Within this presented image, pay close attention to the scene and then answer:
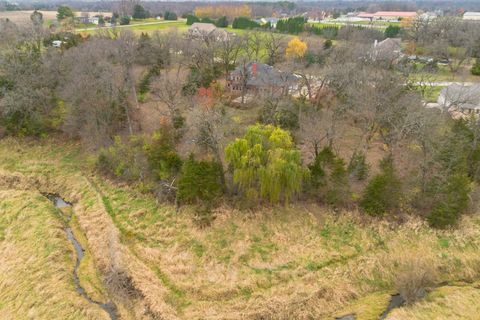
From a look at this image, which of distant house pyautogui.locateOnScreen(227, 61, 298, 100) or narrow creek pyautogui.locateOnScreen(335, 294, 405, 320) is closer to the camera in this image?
narrow creek pyautogui.locateOnScreen(335, 294, 405, 320)

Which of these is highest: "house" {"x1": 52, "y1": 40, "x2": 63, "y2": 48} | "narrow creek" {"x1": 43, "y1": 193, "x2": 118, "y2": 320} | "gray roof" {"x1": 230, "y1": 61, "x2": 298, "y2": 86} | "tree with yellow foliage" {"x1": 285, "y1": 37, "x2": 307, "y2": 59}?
"house" {"x1": 52, "y1": 40, "x2": 63, "y2": 48}

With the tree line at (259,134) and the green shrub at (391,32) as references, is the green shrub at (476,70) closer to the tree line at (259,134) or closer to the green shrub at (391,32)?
the tree line at (259,134)

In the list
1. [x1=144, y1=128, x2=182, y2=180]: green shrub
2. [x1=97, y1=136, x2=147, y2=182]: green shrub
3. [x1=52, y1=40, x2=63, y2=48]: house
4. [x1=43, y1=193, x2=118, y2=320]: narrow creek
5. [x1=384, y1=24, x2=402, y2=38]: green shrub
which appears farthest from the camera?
[x1=384, y1=24, x2=402, y2=38]: green shrub

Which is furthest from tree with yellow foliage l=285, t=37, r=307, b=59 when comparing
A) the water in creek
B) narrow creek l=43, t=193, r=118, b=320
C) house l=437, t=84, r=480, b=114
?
the water in creek

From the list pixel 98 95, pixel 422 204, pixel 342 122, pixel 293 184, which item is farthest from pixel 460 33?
pixel 98 95

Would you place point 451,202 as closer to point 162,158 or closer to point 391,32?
point 162,158

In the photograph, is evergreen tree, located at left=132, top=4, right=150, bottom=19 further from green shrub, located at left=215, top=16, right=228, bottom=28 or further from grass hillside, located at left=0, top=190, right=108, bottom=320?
grass hillside, located at left=0, top=190, right=108, bottom=320

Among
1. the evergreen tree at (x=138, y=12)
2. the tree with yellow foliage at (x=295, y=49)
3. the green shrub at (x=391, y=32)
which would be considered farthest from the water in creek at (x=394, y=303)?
the evergreen tree at (x=138, y=12)

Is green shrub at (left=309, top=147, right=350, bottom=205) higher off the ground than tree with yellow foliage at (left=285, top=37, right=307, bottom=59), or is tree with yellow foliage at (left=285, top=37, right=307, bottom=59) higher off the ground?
tree with yellow foliage at (left=285, top=37, right=307, bottom=59)

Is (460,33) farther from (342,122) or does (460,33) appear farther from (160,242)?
(160,242)
